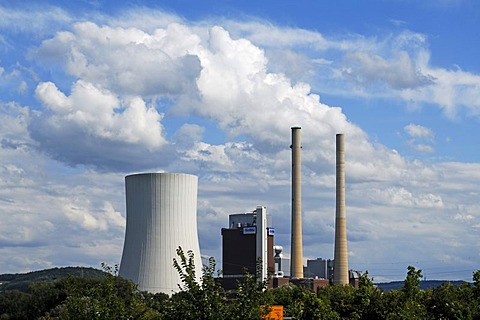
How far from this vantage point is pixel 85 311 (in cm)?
1983

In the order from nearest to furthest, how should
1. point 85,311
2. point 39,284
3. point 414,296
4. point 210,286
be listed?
point 210,286, point 85,311, point 414,296, point 39,284

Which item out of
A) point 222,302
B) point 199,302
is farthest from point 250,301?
point 199,302

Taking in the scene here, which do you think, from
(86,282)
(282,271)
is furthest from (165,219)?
(282,271)

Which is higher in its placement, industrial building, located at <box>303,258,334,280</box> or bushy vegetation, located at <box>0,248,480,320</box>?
industrial building, located at <box>303,258,334,280</box>

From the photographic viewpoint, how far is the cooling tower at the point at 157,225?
5622 centimetres

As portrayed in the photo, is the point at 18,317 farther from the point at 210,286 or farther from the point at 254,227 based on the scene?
the point at 254,227

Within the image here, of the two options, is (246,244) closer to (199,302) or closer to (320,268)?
(320,268)

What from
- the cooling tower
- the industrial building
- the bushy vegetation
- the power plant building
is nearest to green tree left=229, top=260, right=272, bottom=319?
the bushy vegetation

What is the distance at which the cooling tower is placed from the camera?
184 ft

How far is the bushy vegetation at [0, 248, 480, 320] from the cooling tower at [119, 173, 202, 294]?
3.96 meters

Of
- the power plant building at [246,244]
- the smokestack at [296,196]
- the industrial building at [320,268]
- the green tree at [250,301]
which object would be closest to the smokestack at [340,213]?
the smokestack at [296,196]

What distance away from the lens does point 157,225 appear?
56.2 metres

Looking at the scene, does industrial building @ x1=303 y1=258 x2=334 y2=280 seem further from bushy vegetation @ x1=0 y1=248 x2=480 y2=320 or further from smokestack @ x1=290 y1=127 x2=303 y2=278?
bushy vegetation @ x1=0 y1=248 x2=480 y2=320

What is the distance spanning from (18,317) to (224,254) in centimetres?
4492
